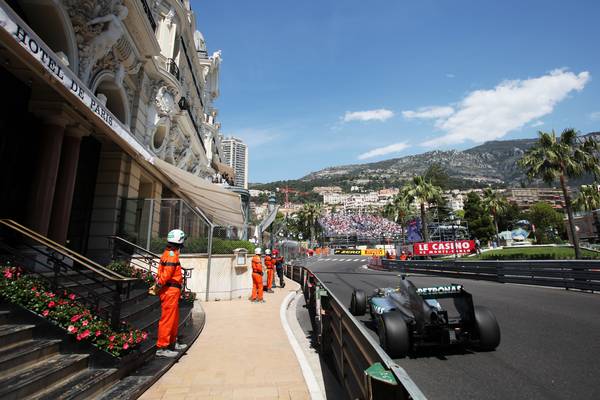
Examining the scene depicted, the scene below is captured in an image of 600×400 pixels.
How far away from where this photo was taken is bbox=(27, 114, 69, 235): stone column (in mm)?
6836

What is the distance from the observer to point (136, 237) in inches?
410

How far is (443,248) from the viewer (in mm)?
29609

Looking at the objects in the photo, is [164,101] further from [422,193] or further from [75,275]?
[422,193]

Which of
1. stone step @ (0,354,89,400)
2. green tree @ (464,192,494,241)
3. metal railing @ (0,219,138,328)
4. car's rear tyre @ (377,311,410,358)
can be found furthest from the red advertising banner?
green tree @ (464,192,494,241)

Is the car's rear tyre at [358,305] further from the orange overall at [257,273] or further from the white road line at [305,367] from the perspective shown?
the orange overall at [257,273]

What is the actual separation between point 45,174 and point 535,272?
16.4 meters

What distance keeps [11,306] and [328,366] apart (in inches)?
159

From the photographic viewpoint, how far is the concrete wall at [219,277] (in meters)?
10.1

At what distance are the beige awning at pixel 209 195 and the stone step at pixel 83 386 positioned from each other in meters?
6.39

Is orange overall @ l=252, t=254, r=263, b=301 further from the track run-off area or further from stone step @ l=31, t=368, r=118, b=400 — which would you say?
stone step @ l=31, t=368, r=118, b=400

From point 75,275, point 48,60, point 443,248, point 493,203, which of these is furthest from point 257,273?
point 493,203

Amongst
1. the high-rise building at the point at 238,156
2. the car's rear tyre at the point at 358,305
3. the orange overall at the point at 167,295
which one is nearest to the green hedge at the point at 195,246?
the car's rear tyre at the point at 358,305

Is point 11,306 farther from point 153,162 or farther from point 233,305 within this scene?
point 233,305

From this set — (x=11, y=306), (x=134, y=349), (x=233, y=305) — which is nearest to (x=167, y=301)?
(x=134, y=349)
